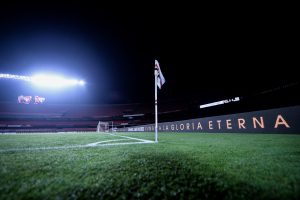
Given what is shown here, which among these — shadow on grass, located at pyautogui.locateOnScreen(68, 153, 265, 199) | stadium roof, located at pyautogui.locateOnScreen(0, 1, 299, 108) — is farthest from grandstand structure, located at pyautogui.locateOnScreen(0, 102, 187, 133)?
shadow on grass, located at pyautogui.locateOnScreen(68, 153, 265, 199)

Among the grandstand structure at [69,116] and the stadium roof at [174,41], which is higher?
the stadium roof at [174,41]

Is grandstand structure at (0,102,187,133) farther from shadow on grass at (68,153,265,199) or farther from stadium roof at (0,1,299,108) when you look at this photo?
shadow on grass at (68,153,265,199)

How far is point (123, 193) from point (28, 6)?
11.2 metres

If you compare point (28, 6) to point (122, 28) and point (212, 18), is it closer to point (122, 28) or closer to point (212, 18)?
point (122, 28)

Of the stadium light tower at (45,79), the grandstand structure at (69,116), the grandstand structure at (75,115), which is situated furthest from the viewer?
the grandstand structure at (69,116)

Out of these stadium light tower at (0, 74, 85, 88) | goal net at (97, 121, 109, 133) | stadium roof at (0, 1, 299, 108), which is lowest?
goal net at (97, 121, 109, 133)

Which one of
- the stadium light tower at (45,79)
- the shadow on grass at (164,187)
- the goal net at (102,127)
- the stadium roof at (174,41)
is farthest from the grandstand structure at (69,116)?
the shadow on grass at (164,187)

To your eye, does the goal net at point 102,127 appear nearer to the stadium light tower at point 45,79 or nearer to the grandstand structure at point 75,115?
the grandstand structure at point 75,115

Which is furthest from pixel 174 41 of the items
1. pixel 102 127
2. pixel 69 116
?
pixel 69 116

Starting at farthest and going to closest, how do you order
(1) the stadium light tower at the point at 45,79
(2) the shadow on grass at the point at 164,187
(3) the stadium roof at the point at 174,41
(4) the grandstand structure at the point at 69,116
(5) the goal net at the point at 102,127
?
(4) the grandstand structure at the point at 69,116 → (5) the goal net at the point at 102,127 → (1) the stadium light tower at the point at 45,79 → (3) the stadium roof at the point at 174,41 → (2) the shadow on grass at the point at 164,187

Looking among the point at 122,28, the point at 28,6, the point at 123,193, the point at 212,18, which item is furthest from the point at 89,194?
the point at 28,6

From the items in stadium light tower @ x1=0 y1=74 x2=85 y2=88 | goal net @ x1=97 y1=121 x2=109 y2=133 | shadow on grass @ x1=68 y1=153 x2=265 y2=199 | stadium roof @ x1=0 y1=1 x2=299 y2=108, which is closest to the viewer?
shadow on grass @ x1=68 y1=153 x2=265 y2=199

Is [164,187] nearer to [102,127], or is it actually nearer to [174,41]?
[174,41]

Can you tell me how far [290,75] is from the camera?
7.34 meters
